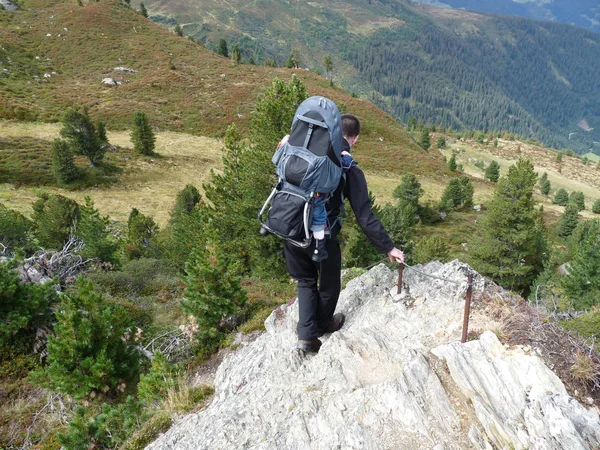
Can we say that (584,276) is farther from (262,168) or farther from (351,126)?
(351,126)

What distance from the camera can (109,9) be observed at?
89.8m

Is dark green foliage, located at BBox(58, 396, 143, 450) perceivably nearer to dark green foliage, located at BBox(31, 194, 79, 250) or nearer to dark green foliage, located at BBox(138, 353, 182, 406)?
dark green foliage, located at BBox(138, 353, 182, 406)

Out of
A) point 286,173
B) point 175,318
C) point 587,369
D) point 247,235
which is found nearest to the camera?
point 587,369

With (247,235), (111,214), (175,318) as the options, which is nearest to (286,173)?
(175,318)

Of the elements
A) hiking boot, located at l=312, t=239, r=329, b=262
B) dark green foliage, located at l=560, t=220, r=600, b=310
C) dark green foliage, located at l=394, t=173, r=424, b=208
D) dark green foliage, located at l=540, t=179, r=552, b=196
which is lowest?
dark green foliage, located at l=540, t=179, r=552, b=196

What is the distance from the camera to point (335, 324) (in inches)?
221

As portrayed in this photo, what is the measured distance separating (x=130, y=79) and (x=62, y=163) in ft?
151

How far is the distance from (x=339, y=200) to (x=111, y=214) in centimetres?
3347

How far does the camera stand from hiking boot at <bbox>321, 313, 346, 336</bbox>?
558 centimetres

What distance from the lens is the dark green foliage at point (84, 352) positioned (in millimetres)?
5559

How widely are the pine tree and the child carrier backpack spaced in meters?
57.5

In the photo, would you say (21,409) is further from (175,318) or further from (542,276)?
(542,276)

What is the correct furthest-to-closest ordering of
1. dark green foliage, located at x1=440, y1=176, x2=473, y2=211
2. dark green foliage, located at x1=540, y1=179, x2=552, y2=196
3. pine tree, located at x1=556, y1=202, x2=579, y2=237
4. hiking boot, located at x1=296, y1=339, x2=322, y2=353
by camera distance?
dark green foliage, located at x1=540, y1=179, x2=552, y2=196
dark green foliage, located at x1=440, y1=176, x2=473, y2=211
pine tree, located at x1=556, y1=202, x2=579, y2=237
hiking boot, located at x1=296, y1=339, x2=322, y2=353

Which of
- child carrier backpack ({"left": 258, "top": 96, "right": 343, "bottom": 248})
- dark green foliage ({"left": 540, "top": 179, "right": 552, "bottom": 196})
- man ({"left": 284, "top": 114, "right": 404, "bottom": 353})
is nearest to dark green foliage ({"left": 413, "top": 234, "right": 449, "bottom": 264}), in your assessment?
man ({"left": 284, "top": 114, "right": 404, "bottom": 353})
